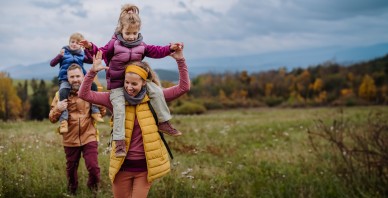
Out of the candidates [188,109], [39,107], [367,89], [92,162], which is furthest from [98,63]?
[367,89]

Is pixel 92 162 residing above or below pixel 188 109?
above

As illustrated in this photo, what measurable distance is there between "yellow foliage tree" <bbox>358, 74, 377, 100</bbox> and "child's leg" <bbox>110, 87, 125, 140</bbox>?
225ft

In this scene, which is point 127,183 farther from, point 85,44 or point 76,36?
point 76,36

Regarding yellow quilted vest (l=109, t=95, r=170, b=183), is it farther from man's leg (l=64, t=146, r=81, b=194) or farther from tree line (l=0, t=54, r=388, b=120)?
tree line (l=0, t=54, r=388, b=120)

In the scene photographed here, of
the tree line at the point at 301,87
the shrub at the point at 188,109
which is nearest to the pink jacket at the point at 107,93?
the shrub at the point at 188,109

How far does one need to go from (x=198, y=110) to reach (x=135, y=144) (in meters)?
49.0

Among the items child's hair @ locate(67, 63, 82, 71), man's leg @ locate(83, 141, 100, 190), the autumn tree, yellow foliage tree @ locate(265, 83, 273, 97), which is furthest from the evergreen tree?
yellow foliage tree @ locate(265, 83, 273, 97)

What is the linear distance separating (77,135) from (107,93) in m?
1.91

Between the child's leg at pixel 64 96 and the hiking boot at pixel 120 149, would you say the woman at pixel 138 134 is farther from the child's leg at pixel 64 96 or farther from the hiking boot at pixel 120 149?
the child's leg at pixel 64 96

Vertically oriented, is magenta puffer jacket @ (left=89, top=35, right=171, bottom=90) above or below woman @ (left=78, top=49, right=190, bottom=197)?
above

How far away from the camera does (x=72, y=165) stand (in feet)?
20.7

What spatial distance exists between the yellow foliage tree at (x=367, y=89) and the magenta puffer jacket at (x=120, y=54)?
224ft

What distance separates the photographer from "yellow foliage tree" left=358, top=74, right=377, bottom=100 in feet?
222

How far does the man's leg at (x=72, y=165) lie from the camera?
6297 millimetres
